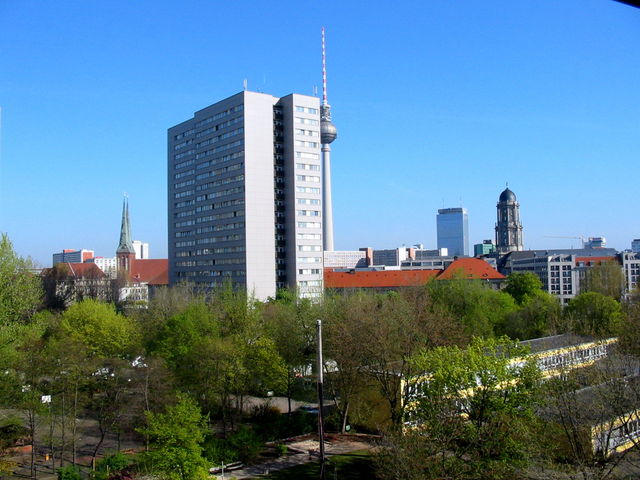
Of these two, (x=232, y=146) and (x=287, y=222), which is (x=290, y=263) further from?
(x=232, y=146)

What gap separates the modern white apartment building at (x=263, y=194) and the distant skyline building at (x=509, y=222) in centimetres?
9508

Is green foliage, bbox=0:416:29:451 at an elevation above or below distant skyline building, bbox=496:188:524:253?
below

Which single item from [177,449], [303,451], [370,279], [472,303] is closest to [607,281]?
[472,303]

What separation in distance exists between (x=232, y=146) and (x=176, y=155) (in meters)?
16.0

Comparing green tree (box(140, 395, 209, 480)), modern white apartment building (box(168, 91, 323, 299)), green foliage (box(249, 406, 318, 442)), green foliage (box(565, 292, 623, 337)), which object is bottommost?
green foliage (box(249, 406, 318, 442))

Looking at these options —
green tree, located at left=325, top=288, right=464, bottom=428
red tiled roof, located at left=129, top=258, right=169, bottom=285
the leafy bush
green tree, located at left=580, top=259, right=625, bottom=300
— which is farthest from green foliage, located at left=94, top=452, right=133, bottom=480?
red tiled roof, located at left=129, top=258, right=169, bottom=285

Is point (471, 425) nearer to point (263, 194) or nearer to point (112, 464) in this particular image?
point (112, 464)

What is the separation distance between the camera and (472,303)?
162 feet

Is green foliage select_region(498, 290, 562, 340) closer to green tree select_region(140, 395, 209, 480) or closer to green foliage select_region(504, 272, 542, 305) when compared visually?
green foliage select_region(504, 272, 542, 305)

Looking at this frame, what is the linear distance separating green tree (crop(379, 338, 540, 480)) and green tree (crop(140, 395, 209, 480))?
Answer: 5.67 metres

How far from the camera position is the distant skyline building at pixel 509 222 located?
→ 15538 cm

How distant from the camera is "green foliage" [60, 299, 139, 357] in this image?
118 ft

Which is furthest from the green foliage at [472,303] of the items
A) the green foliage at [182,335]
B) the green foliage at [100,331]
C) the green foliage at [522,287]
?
the green foliage at [100,331]

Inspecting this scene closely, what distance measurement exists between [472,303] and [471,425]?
33090 mm
